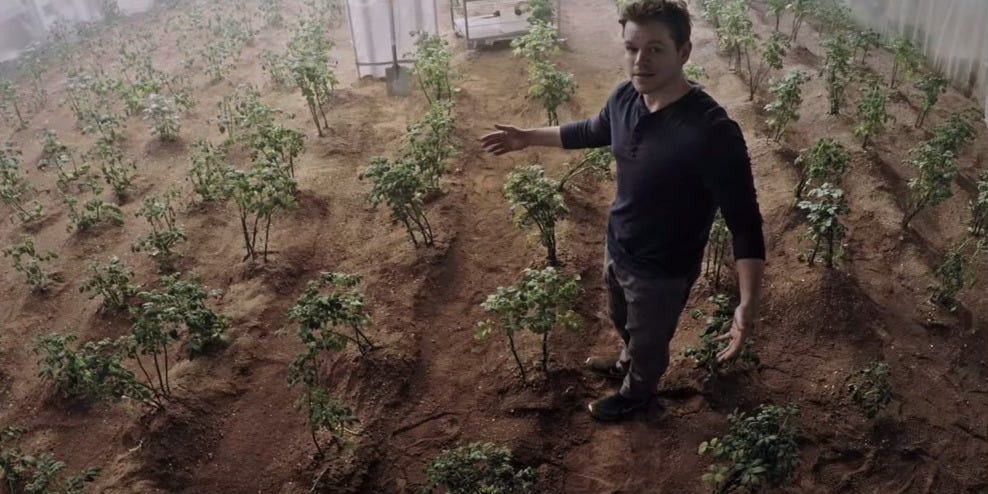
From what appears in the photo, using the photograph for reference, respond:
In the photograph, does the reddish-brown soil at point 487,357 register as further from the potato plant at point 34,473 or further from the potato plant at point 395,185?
the potato plant at point 395,185

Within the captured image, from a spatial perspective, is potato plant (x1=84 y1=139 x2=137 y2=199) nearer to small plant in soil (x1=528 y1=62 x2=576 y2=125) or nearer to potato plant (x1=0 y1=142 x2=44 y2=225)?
potato plant (x1=0 y1=142 x2=44 y2=225)

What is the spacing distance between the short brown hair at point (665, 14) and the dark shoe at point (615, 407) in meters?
2.14

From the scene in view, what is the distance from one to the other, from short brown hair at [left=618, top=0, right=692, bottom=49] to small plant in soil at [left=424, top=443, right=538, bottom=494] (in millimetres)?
2013

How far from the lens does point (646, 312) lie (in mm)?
3164

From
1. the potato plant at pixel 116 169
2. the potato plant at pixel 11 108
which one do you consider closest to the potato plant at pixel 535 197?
the potato plant at pixel 116 169

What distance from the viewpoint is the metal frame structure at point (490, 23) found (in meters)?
9.69

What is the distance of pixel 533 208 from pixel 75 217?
438cm

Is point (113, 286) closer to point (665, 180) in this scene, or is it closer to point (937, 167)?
point (665, 180)

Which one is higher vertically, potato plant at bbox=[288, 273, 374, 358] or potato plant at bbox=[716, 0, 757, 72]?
potato plant at bbox=[716, 0, 757, 72]

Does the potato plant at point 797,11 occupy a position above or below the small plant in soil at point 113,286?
above

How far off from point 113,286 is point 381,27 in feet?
16.0

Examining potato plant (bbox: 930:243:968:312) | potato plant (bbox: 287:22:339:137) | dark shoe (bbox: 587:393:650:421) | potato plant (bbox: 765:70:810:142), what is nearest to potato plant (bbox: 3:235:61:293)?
potato plant (bbox: 287:22:339:137)

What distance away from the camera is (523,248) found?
559 centimetres

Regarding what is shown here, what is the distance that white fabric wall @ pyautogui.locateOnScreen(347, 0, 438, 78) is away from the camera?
8.59 m
